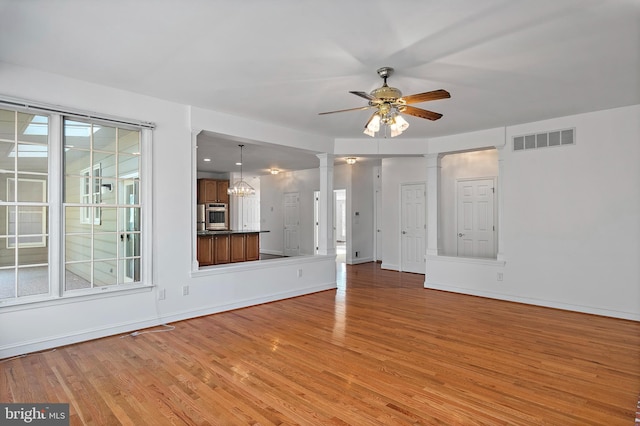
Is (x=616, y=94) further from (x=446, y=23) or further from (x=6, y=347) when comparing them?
(x=6, y=347)

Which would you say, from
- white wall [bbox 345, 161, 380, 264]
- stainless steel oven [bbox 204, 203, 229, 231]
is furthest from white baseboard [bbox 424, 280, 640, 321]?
stainless steel oven [bbox 204, 203, 229, 231]

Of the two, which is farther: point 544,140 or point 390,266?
point 390,266

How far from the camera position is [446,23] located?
2.57 meters

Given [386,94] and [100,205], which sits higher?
[386,94]

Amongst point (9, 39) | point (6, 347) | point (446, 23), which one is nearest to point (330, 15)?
point (446, 23)

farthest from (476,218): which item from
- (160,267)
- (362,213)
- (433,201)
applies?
(160,267)

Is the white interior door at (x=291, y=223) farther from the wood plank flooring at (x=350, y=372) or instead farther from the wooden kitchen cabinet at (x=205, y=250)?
the wood plank flooring at (x=350, y=372)

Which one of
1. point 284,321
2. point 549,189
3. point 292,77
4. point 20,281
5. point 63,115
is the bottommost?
point 284,321

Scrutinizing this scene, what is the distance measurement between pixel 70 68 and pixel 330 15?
262 centimetres

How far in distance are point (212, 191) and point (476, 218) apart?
24.4 ft

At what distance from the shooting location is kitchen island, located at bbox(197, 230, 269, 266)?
7.51 metres

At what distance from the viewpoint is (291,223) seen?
11.2 metres

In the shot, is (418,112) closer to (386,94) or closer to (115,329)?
(386,94)

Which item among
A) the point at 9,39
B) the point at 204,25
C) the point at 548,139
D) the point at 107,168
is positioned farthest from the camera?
the point at 548,139
